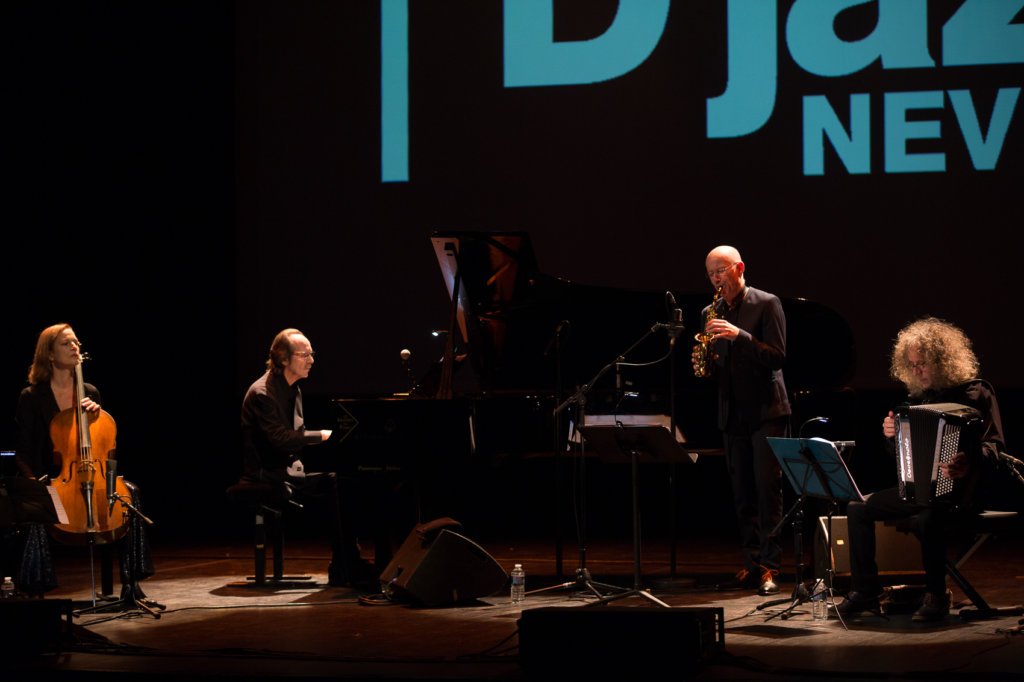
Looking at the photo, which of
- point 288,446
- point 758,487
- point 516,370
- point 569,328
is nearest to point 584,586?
point 758,487

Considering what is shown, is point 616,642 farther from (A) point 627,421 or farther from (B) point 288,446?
(B) point 288,446

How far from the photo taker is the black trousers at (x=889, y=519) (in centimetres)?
473

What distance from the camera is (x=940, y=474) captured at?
4668mm

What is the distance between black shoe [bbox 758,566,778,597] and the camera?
5441mm

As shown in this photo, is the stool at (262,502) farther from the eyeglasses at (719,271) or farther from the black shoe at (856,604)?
the black shoe at (856,604)

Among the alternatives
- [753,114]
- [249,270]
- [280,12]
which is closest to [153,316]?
[249,270]

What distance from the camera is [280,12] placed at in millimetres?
8094

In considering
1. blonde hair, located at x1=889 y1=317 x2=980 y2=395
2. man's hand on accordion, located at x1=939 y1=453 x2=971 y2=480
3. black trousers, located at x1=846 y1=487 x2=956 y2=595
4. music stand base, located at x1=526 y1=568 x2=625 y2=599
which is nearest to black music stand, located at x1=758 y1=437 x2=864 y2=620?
black trousers, located at x1=846 y1=487 x2=956 y2=595

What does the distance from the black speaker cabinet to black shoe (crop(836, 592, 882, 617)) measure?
5.09ft

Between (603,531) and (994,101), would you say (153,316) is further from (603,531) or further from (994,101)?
(994,101)

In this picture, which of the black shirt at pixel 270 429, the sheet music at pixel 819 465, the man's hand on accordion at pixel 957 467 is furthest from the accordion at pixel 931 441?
the black shirt at pixel 270 429

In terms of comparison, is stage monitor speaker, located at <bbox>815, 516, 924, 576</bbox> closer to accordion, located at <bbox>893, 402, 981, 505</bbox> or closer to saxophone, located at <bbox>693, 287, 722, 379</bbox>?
accordion, located at <bbox>893, 402, 981, 505</bbox>

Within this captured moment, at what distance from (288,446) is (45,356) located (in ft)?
4.20

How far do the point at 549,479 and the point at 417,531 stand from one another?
280 cm
